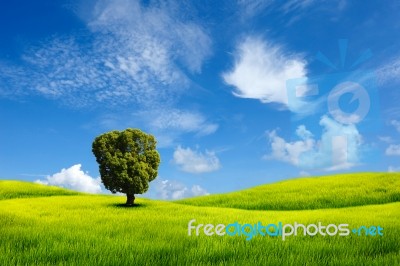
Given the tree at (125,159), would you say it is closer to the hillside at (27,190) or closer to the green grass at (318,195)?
the green grass at (318,195)

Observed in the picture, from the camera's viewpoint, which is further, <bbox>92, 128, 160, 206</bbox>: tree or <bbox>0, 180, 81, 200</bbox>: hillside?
<bbox>0, 180, 81, 200</bbox>: hillside

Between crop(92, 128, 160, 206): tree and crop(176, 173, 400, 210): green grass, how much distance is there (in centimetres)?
736

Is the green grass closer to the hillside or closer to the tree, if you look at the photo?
the tree

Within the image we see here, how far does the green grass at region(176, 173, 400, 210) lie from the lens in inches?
1067

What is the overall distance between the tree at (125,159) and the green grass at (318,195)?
24.1 ft

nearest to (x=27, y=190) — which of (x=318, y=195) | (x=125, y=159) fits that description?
(x=125, y=159)

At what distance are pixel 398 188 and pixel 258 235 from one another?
859 inches

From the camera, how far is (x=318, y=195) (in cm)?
2847

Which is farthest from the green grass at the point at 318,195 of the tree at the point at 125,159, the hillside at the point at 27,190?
the hillside at the point at 27,190

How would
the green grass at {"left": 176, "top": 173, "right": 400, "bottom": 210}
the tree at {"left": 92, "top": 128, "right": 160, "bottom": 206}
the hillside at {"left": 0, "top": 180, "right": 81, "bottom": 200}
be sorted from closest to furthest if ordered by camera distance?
the tree at {"left": 92, "top": 128, "right": 160, "bottom": 206} < the green grass at {"left": 176, "top": 173, "right": 400, "bottom": 210} < the hillside at {"left": 0, "top": 180, "right": 81, "bottom": 200}

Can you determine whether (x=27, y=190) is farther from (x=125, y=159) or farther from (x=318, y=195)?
(x=318, y=195)

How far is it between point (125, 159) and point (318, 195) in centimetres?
1336

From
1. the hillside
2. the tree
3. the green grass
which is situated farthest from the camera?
the hillside

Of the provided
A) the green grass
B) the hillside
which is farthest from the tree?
the hillside
